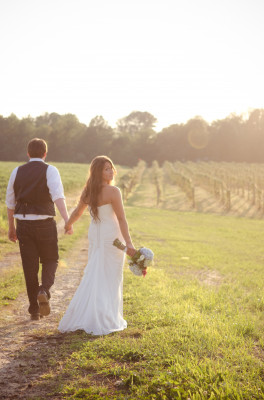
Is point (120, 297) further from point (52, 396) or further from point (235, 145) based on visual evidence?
point (235, 145)

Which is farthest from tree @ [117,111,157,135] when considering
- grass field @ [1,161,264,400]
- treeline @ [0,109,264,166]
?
grass field @ [1,161,264,400]

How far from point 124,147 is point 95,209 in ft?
258

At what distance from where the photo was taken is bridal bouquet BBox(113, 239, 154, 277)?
196 inches

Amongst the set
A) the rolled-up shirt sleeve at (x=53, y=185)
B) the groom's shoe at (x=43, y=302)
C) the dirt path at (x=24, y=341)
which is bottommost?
the dirt path at (x=24, y=341)

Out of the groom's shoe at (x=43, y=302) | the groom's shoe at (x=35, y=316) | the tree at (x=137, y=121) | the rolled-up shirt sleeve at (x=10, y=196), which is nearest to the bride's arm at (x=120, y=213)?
the groom's shoe at (x=43, y=302)

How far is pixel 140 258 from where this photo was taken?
16.3 feet

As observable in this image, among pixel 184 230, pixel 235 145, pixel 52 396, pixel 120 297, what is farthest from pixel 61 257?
pixel 235 145

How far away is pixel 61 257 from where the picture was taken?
10.2 metres

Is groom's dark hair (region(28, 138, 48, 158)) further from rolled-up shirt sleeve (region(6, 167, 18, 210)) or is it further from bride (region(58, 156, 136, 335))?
bride (region(58, 156, 136, 335))

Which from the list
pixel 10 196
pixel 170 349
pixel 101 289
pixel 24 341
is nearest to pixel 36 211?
pixel 10 196

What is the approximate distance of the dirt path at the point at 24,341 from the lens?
3539 millimetres

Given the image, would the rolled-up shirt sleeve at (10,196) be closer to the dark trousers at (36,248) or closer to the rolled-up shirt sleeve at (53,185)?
the dark trousers at (36,248)

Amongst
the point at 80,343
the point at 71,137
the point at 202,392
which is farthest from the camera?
the point at 71,137

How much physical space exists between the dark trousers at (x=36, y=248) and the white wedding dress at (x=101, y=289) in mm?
438
